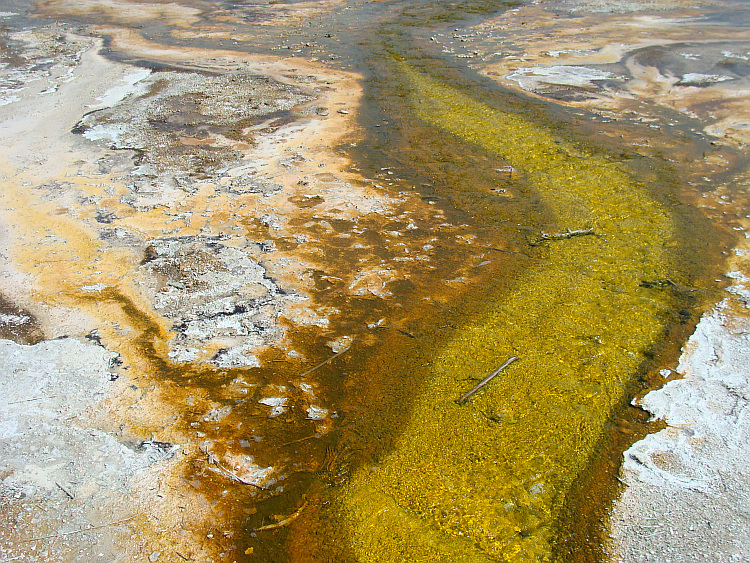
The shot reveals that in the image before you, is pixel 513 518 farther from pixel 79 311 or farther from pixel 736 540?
pixel 79 311

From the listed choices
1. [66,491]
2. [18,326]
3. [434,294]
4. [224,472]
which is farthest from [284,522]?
[18,326]

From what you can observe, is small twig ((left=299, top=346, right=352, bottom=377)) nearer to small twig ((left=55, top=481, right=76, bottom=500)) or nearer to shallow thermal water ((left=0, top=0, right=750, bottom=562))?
shallow thermal water ((left=0, top=0, right=750, bottom=562))

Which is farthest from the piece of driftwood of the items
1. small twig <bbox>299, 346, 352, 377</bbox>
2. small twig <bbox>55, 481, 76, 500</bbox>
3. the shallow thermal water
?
small twig <bbox>55, 481, 76, 500</bbox>

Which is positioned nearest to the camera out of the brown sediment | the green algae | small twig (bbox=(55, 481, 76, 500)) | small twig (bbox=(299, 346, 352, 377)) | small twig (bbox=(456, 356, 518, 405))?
the green algae

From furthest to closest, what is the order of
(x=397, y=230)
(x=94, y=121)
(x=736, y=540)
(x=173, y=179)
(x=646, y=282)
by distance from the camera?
(x=94, y=121), (x=173, y=179), (x=397, y=230), (x=646, y=282), (x=736, y=540)

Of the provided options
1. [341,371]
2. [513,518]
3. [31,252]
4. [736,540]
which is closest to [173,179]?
[31,252]

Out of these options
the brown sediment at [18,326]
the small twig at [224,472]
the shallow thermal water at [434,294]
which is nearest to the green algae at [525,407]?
the shallow thermal water at [434,294]
